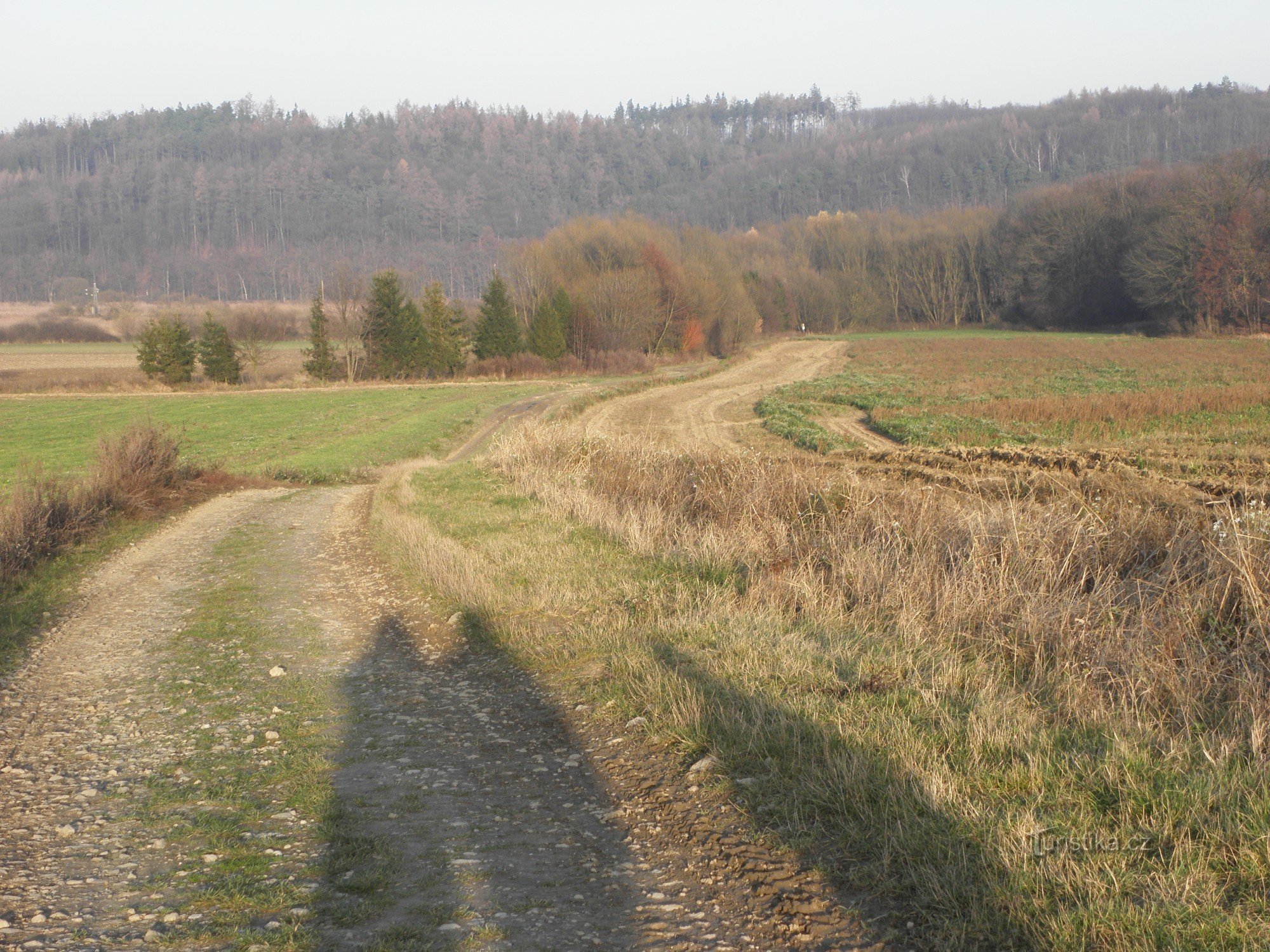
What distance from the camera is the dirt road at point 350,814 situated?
3754 mm

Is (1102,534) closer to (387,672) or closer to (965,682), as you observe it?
(965,682)

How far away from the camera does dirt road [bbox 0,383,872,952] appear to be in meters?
3.75

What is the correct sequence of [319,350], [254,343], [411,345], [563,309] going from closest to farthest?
[319,350], [254,343], [411,345], [563,309]

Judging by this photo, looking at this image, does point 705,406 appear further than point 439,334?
No

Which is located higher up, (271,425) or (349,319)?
(349,319)

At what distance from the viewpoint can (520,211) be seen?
655 ft

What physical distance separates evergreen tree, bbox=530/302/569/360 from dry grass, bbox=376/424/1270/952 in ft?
186

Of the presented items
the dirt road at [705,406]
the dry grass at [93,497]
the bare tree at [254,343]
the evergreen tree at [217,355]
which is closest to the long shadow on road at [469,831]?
the dry grass at [93,497]

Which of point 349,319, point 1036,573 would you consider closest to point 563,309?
point 349,319

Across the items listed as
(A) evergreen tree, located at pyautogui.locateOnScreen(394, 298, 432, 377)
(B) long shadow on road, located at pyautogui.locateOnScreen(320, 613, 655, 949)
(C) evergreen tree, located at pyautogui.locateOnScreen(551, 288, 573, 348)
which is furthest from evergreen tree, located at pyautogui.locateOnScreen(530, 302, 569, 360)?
(B) long shadow on road, located at pyautogui.locateOnScreen(320, 613, 655, 949)

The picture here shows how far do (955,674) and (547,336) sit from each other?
64123 mm

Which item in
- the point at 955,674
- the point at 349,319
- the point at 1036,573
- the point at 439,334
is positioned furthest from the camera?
the point at 439,334

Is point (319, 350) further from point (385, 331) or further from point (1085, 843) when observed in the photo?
point (1085, 843)

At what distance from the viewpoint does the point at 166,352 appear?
5662 centimetres
